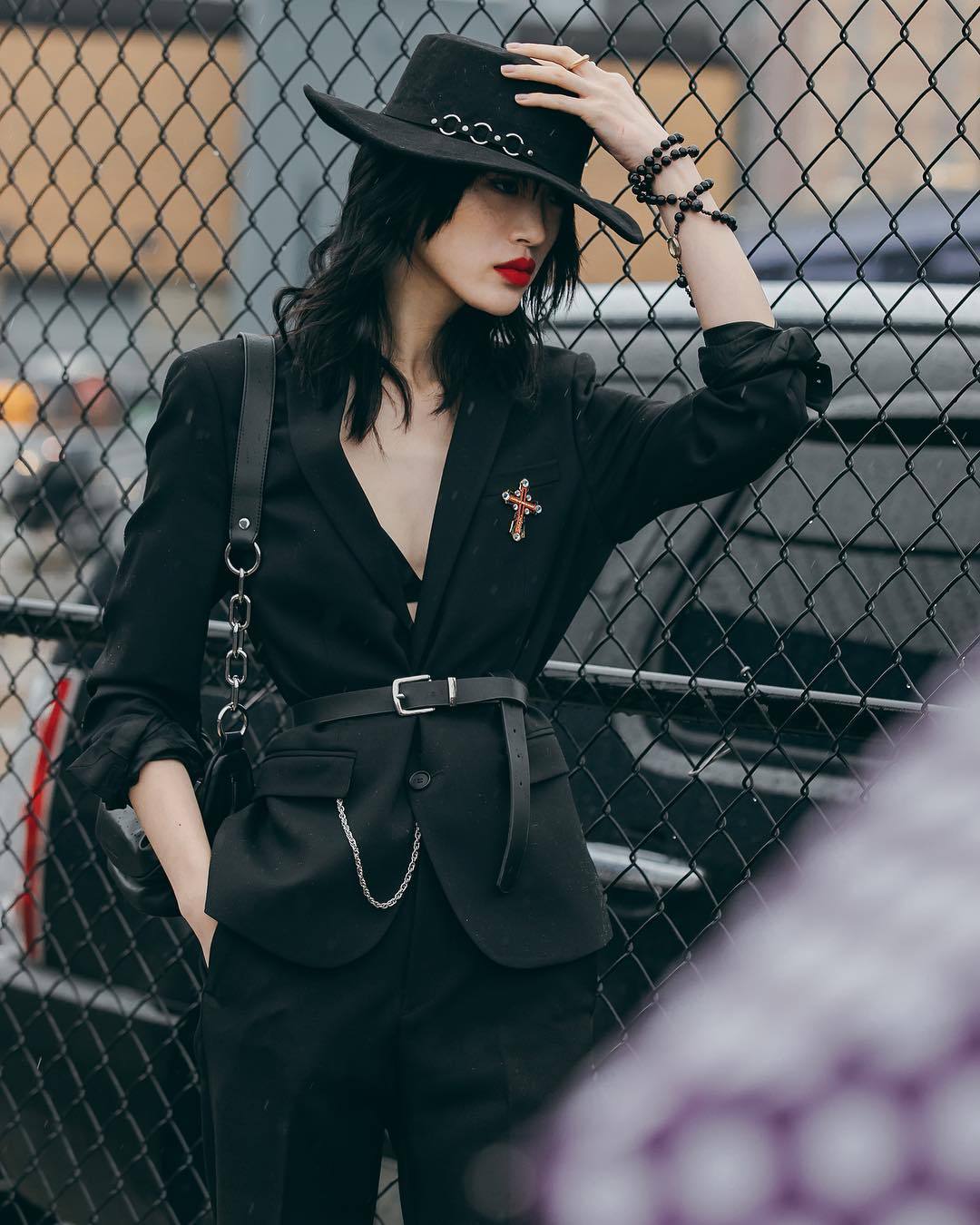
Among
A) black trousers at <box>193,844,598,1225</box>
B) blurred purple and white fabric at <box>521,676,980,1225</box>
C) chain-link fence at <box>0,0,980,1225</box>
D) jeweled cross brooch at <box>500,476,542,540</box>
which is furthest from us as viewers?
chain-link fence at <box>0,0,980,1225</box>

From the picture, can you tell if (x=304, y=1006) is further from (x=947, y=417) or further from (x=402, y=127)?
(x=947, y=417)

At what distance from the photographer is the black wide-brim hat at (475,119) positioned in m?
1.67

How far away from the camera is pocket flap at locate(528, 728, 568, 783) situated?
1.71 meters

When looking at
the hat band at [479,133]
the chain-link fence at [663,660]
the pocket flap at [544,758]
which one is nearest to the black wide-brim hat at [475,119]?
the hat band at [479,133]

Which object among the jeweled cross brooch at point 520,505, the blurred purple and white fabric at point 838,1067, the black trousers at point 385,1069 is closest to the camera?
the blurred purple and white fabric at point 838,1067

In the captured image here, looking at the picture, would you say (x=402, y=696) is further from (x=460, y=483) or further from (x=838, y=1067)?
(x=838, y=1067)

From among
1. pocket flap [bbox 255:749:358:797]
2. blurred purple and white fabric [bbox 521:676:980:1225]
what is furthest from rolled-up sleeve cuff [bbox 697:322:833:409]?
blurred purple and white fabric [bbox 521:676:980:1225]

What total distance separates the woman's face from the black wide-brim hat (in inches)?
1.4

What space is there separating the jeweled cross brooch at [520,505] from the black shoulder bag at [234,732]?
0.29 meters

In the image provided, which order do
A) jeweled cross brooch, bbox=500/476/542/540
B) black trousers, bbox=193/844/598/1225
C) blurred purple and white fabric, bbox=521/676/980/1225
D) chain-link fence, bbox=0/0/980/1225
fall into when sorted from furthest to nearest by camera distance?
chain-link fence, bbox=0/0/980/1225 < jeweled cross brooch, bbox=500/476/542/540 < black trousers, bbox=193/844/598/1225 < blurred purple and white fabric, bbox=521/676/980/1225

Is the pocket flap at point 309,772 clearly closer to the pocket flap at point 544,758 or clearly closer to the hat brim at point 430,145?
the pocket flap at point 544,758

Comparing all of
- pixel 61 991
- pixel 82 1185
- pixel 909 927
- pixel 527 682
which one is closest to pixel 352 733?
pixel 527 682

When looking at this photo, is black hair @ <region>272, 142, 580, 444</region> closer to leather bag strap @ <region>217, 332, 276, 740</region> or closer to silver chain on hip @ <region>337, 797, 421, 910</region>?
leather bag strap @ <region>217, 332, 276, 740</region>

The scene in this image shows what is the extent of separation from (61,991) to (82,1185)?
40cm
